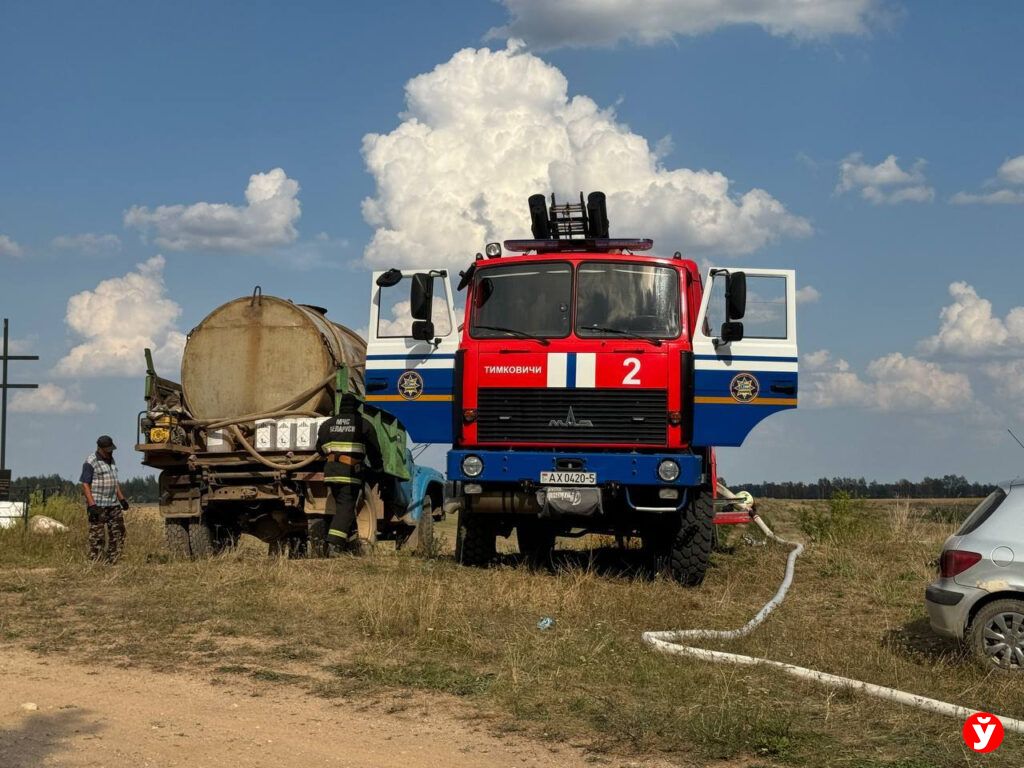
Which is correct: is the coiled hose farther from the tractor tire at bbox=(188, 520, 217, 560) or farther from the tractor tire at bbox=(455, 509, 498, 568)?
the tractor tire at bbox=(188, 520, 217, 560)

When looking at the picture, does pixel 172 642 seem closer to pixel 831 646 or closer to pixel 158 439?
pixel 831 646

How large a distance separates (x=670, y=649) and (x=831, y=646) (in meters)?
1.60

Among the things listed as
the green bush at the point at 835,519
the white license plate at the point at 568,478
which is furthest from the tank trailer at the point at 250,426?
the green bush at the point at 835,519

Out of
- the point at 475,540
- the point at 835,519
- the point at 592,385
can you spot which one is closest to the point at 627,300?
the point at 592,385

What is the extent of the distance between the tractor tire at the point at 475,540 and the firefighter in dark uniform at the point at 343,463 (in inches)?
75.6

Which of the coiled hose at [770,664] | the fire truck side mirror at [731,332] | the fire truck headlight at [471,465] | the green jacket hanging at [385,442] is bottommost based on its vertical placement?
the coiled hose at [770,664]

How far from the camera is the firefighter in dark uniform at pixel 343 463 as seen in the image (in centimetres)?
1502

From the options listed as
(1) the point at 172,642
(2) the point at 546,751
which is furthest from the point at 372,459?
(2) the point at 546,751

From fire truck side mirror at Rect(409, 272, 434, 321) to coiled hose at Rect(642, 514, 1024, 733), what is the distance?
4.55 metres

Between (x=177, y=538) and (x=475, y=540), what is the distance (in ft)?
15.8

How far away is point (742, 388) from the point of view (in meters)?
12.4

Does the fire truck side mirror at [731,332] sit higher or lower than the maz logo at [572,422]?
higher

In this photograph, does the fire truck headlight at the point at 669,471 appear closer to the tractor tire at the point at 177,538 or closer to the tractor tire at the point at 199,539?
the tractor tire at the point at 199,539

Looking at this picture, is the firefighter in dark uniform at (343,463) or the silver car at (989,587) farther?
the firefighter in dark uniform at (343,463)
